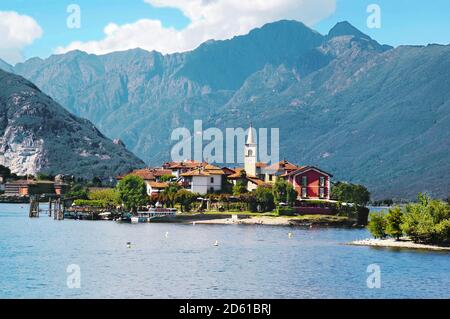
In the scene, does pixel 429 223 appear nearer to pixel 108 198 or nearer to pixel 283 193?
pixel 283 193

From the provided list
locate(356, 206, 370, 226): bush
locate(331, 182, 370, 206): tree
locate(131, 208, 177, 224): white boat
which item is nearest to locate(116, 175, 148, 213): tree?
locate(131, 208, 177, 224): white boat

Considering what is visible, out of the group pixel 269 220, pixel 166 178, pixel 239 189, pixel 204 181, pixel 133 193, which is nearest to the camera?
pixel 269 220

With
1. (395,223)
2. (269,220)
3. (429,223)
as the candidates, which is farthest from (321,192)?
(429,223)

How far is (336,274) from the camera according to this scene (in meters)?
68.6

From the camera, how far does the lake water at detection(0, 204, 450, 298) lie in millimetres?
58531

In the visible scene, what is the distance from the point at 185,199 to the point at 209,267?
83.7 m

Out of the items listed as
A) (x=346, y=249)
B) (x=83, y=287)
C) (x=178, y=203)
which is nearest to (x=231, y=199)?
(x=178, y=203)

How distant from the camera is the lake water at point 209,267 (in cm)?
5853

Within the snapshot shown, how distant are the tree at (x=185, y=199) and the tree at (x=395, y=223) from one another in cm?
6169

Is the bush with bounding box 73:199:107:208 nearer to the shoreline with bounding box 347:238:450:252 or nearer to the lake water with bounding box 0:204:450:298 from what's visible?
the lake water with bounding box 0:204:450:298

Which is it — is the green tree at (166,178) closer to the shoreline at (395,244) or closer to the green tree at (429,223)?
the shoreline at (395,244)

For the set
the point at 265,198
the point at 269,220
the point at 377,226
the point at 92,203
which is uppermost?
the point at 92,203

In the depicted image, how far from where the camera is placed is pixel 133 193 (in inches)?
6393
